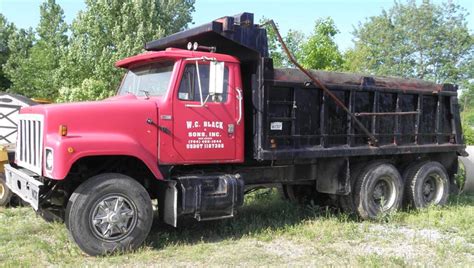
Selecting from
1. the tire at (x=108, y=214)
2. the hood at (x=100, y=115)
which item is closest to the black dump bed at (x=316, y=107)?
the hood at (x=100, y=115)

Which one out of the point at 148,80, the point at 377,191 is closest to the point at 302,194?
the point at 377,191

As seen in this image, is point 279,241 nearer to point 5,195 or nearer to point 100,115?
point 100,115

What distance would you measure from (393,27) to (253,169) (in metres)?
42.7

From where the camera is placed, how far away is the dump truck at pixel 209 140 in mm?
5973

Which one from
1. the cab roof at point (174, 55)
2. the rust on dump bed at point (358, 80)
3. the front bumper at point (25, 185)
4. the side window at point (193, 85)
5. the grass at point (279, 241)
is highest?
the cab roof at point (174, 55)

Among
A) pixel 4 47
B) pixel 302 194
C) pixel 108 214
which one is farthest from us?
pixel 4 47

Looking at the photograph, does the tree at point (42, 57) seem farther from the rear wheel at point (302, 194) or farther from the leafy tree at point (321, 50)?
the rear wheel at point (302, 194)

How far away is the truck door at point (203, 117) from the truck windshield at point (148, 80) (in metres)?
0.24

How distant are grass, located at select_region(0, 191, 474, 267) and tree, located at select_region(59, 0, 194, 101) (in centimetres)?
1529

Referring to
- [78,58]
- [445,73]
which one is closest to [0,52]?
[78,58]

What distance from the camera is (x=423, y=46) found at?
145 feet

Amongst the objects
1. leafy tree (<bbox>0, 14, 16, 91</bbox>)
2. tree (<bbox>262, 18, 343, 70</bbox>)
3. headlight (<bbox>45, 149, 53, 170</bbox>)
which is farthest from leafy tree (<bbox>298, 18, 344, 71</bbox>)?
leafy tree (<bbox>0, 14, 16, 91</bbox>)

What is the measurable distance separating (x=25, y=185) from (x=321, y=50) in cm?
1436

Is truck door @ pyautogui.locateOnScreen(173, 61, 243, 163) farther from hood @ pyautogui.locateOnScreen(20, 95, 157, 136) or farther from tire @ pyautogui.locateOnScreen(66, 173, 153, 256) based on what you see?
tire @ pyautogui.locateOnScreen(66, 173, 153, 256)
